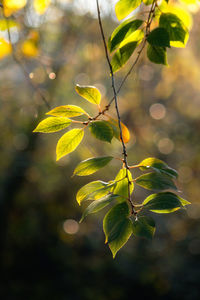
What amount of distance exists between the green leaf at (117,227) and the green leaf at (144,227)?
12 millimetres

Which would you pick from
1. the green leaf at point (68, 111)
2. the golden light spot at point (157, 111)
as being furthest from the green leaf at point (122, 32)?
the golden light spot at point (157, 111)

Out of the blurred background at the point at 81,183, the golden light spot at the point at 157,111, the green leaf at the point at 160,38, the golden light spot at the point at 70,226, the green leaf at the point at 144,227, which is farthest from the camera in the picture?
the golden light spot at the point at 157,111

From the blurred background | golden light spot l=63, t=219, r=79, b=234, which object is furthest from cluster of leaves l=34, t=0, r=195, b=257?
golden light spot l=63, t=219, r=79, b=234

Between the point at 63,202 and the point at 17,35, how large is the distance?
3.80 metres

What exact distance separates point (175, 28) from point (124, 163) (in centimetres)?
28

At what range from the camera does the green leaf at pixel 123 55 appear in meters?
0.59

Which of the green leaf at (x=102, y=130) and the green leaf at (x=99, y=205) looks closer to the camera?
the green leaf at (x=99, y=205)

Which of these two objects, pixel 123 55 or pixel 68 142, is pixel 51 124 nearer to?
pixel 68 142

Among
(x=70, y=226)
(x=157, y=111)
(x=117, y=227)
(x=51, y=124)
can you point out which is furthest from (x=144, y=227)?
(x=157, y=111)

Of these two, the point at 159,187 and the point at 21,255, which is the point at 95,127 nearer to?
the point at 159,187

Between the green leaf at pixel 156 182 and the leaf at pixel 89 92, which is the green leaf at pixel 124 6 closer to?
the leaf at pixel 89 92

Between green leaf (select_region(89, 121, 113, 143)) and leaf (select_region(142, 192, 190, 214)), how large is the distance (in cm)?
14

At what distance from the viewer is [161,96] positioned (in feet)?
16.2

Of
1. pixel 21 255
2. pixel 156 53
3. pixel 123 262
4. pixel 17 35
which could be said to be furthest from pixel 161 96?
pixel 156 53
